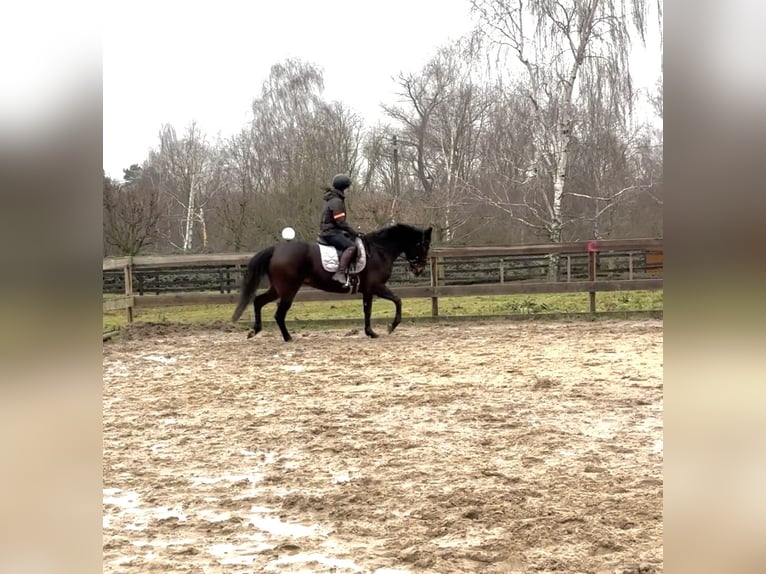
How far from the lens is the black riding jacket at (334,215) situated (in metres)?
7.62

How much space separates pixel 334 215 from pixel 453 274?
12.6 ft

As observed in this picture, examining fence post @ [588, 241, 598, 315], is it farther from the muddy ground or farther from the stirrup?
the stirrup

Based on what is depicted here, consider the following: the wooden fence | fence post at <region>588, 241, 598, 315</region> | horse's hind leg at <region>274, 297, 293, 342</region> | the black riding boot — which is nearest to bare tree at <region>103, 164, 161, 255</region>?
the wooden fence

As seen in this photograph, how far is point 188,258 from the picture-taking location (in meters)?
9.17

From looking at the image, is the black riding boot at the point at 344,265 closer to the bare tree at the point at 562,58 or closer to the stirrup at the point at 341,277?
the stirrup at the point at 341,277

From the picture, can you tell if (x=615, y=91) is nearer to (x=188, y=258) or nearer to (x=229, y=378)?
(x=188, y=258)

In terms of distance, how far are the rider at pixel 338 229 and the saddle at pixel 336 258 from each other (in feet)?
0.16

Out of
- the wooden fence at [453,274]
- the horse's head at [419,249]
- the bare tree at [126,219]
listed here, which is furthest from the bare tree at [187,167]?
the horse's head at [419,249]

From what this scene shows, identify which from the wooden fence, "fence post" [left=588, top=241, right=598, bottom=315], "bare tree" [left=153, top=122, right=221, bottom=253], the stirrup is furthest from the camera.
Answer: "bare tree" [left=153, top=122, right=221, bottom=253]

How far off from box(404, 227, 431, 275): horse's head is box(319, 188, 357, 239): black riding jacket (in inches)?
33.5

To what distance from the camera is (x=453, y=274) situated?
11.0 meters

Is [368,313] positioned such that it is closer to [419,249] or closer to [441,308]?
[419,249]

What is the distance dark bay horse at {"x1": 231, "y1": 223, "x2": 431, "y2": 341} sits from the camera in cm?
764

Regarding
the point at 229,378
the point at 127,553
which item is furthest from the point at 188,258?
the point at 127,553
